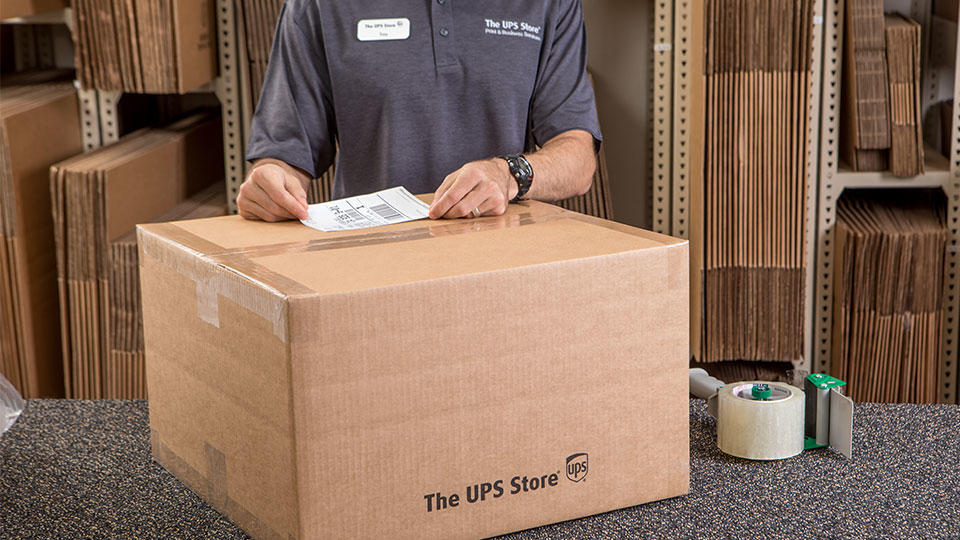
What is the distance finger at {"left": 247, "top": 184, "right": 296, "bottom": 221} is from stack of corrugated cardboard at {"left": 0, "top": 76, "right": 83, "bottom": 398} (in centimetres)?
136

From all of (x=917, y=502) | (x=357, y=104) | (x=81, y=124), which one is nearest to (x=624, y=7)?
(x=357, y=104)

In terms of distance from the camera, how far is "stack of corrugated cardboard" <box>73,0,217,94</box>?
2424 mm

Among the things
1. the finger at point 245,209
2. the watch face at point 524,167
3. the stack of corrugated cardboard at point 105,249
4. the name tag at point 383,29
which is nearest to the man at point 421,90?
the name tag at point 383,29

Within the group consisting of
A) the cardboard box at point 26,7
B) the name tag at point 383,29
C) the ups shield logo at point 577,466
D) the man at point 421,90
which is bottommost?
the ups shield logo at point 577,466

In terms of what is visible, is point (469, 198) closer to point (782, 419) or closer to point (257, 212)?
point (257, 212)

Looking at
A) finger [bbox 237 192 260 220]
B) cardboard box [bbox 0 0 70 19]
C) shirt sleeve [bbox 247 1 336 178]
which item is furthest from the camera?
cardboard box [bbox 0 0 70 19]

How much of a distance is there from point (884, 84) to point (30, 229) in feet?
6.85

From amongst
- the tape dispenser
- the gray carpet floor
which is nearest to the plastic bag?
the gray carpet floor

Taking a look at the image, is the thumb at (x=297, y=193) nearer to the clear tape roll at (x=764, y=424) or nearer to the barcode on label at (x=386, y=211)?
the barcode on label at (x=386, y=211)

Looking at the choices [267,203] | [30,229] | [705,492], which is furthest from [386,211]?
[30,229]

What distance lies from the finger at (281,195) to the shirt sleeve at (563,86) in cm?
72

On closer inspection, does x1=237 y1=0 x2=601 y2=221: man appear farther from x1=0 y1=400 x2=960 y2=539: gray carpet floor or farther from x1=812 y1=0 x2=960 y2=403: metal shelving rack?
x1=812 y1=0 x2=960 y2=403: metal shelving rack

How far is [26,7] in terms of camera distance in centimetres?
242

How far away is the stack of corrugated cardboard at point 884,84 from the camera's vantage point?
2.39m
